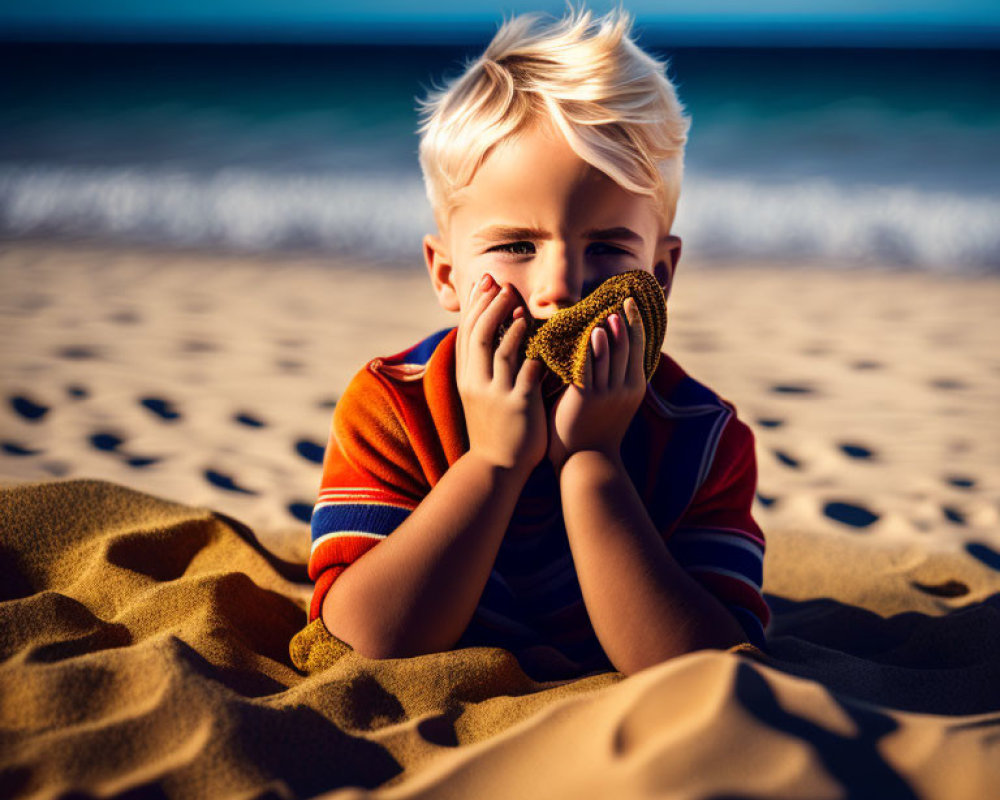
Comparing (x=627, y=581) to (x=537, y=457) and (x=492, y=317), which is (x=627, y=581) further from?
(x=492, y=317)

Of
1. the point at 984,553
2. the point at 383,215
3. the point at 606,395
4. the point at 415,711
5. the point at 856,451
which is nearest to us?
the point at 415,711

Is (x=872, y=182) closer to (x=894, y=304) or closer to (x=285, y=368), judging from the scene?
(x=894, y=304)

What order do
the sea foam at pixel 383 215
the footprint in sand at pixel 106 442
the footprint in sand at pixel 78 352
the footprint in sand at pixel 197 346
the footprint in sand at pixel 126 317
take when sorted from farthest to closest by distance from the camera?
the sea foam at pixel 383 215 < the footprint in sand at pixel 126 317 < the footprint in sand at pixel 197 346 < the footprint in sand at pixel 78 352 < the footprint in sand at pixel 106 442

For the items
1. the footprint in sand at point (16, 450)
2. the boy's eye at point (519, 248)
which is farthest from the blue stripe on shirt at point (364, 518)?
the footprint in sand at point (16, 450)

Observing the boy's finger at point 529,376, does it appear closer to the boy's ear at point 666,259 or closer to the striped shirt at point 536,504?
the striped shirt at point 536,504

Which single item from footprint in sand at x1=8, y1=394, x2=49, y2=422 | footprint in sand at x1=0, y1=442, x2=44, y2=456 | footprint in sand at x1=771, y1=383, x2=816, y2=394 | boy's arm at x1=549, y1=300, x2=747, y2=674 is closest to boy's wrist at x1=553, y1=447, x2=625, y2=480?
boy's arm at x1=549, y1=300, x2=747, y2=674

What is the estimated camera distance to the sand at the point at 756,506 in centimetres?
123

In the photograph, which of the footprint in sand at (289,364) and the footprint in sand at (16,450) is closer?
the footprint in sand at (16,450)

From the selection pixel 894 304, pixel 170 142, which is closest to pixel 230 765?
pixel 894 304

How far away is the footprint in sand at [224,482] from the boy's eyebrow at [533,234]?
1.71m

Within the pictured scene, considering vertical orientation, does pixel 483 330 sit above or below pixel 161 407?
above

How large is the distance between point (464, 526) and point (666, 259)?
2.50 feet

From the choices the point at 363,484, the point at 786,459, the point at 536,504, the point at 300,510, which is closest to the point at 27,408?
the point at 300,510

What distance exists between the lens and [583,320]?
1.60 meters
